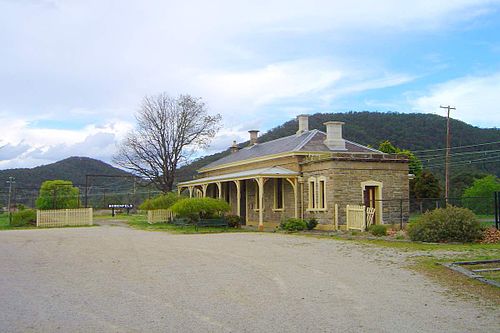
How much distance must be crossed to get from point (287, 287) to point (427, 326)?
3.28 m

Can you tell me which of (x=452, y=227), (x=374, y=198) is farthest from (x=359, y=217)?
(x=452, y=227)

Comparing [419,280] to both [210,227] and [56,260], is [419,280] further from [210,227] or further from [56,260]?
[210,227]

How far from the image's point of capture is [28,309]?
26.6 ft

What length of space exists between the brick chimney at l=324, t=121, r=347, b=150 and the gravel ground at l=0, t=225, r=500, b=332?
15.2 metres

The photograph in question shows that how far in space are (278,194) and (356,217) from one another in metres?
7.90

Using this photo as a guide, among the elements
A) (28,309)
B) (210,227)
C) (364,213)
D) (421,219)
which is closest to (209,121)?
(210,227)

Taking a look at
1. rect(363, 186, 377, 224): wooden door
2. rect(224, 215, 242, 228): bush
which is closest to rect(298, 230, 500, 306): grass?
rect(363, 186, 377, 224): wooden door

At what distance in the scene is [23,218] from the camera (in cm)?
3641

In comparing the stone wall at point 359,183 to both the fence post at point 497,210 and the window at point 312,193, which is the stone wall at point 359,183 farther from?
the fence post at point 497,210

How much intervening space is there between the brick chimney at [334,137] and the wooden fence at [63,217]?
16.5m

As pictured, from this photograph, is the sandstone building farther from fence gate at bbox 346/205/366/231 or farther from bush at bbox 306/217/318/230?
fence gate at bbox 346/205/366/231

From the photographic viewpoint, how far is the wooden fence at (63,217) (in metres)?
35.7

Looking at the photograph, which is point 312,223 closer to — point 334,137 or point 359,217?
point 359,217

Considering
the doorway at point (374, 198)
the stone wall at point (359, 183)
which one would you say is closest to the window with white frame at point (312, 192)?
the stone wall at point (359, 183)
